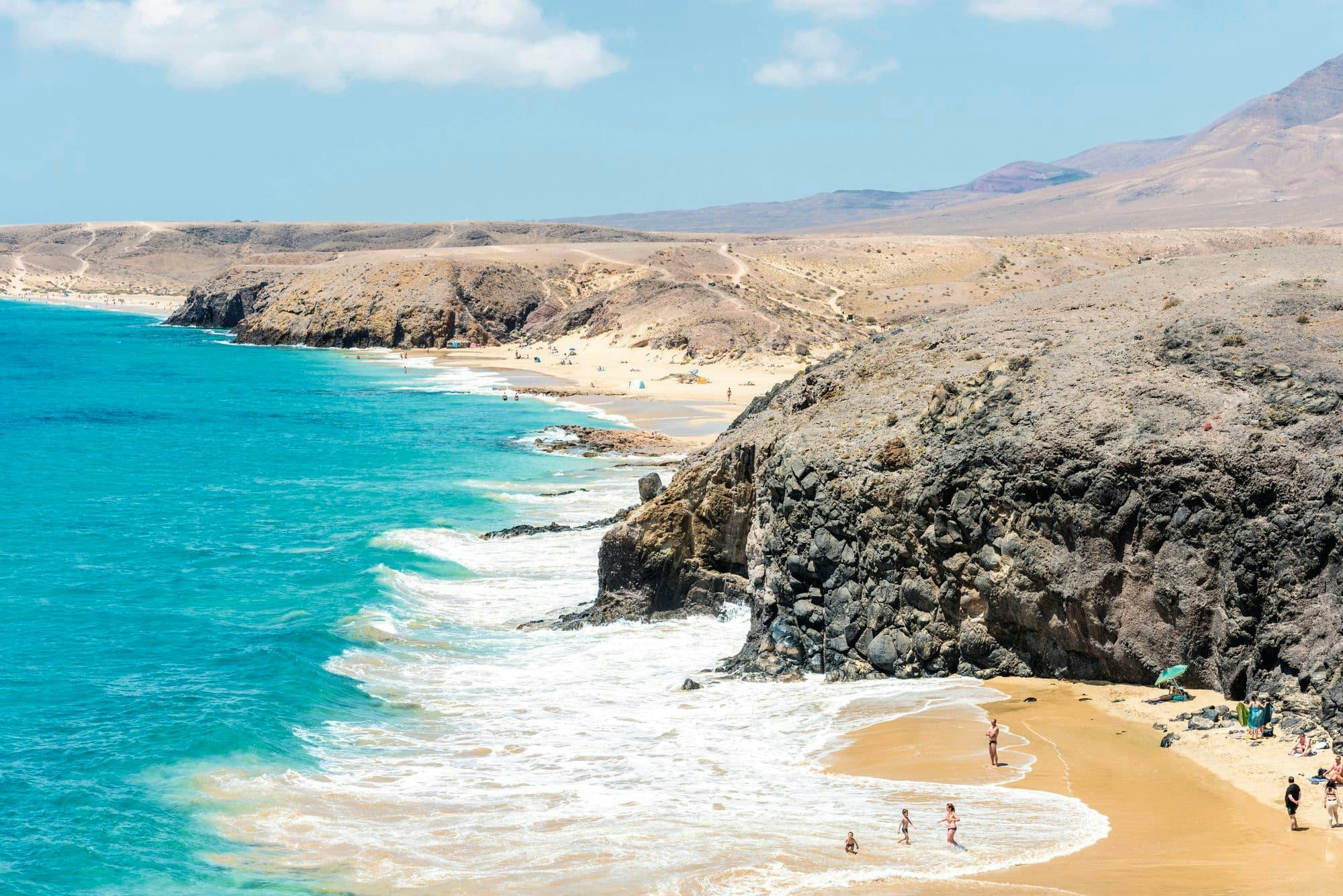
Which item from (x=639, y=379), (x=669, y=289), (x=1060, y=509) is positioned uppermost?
(x=669, y=289)

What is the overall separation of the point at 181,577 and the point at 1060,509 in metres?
22.5

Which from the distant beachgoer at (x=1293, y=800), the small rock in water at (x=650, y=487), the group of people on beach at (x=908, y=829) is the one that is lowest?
the group of people on beach at (x=908, y=829)

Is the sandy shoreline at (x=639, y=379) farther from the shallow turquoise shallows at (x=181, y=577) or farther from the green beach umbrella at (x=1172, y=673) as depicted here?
the green beach umbrella at (x=1172, y=673)

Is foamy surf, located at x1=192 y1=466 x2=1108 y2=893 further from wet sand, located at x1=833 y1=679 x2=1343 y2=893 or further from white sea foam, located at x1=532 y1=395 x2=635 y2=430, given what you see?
white sea foam, located at x1=532 y1=395 x2=635 y2=430

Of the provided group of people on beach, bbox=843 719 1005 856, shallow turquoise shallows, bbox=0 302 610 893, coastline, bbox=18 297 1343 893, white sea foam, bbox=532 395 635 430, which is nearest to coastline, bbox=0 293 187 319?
shallow turquoise shallows, bbox=0 302 610 893

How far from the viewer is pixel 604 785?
18844 mm

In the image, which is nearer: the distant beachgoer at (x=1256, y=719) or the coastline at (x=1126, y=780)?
the coastline at (x=1126, y=780)

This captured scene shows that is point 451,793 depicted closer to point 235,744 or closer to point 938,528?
point 235,744

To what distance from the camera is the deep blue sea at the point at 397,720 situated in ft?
53.1

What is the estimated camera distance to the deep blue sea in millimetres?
16188

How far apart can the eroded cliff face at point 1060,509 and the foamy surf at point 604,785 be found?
132 cm

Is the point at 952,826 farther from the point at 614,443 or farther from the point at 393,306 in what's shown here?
the point at 393,306

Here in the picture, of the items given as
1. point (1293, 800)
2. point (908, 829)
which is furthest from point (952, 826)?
point (1293, 800)

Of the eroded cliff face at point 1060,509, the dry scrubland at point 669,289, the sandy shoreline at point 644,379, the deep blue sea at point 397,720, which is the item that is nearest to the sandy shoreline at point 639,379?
the sandy shoreline at point 644,379
